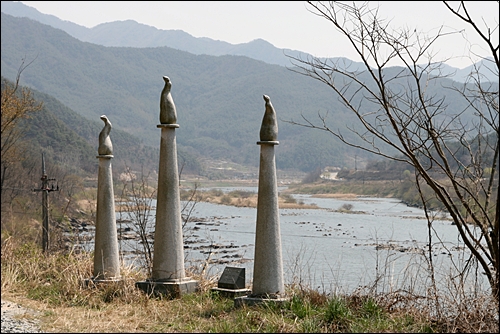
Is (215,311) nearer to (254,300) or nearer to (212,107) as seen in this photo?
(254,300)

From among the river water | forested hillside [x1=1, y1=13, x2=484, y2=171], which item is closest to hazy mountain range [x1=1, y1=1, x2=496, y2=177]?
forested hillside [x1=1, y1=13, x2=484, y2=171]

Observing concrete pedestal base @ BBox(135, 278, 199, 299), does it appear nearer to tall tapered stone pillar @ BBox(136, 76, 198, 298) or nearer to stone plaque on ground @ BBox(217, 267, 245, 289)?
tall tapered stone pillar @ BBox(136, 76, 198, 298)

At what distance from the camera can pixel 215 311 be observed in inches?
285

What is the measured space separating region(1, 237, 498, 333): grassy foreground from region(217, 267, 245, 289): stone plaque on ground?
0.78 ft

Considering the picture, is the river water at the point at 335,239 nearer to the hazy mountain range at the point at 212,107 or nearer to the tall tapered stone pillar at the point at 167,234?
the tall tapered stone pillar at the point at 167,234

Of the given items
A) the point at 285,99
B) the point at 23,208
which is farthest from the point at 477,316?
the point at 285,99

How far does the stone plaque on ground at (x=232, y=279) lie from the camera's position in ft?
27.3

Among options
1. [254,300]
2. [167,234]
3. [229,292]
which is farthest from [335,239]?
[254,300]

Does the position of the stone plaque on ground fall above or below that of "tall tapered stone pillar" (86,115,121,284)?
below

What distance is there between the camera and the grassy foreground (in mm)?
6262

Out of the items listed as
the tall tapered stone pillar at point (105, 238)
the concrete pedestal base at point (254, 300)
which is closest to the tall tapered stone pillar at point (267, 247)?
the concrete pedestal base at point (254, 300)

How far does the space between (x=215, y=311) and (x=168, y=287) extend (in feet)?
3.54

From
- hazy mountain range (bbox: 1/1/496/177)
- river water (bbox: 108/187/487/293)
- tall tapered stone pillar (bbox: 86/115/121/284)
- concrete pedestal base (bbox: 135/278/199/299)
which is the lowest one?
river water (bbox: 108/187/487/293)

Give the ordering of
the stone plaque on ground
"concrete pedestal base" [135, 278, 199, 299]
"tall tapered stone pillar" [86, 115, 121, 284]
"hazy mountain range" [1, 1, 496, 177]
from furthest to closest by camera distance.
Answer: "hazy mountain range" [1, 1, 496, 177], "tall tapered stone pillar" [86, 115, 121, 284], the stone plaque on ground, "concrete pedestal base" [135, 278, 199, 299]
